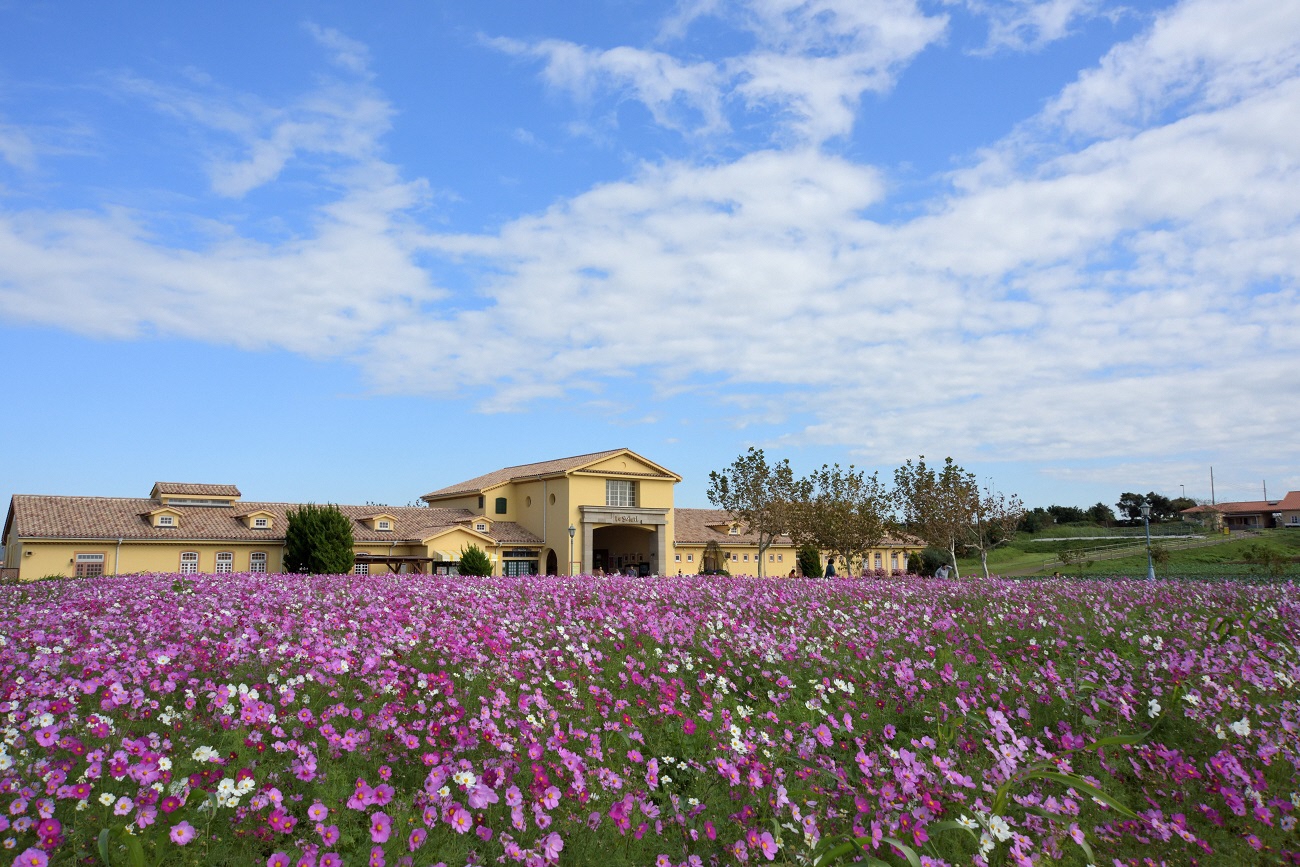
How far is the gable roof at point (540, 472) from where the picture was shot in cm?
4738

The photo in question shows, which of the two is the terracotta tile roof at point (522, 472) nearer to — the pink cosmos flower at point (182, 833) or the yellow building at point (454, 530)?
the yellow building at point (454, 530)

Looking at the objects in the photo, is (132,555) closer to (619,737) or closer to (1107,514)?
(619,737)

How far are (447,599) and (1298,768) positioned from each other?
825cm

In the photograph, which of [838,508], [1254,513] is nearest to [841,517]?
[838,508]

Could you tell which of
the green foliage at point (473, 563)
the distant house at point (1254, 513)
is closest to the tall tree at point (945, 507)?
the green foliage at point (473, 563)

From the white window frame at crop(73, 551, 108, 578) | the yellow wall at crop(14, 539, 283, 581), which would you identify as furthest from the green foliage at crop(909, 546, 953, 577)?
the white window frame at crop(73, 551, 108, 578)

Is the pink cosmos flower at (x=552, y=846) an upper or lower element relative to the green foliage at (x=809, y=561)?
upper

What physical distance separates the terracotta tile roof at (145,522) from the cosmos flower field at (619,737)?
32668 millimetres

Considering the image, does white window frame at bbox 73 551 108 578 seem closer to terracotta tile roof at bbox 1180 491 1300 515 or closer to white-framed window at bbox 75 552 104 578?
white-framed window at bbox 75 552 104 578

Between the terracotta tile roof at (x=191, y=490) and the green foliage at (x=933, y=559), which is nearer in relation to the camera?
the terracotta tile roof at (x=191, y=490)

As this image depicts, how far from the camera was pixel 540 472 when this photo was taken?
48781 mm

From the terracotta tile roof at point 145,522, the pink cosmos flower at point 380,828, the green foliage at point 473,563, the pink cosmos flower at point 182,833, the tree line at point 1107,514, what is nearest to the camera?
the pink cosmos flower at point 182,833

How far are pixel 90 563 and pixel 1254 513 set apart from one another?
370ft

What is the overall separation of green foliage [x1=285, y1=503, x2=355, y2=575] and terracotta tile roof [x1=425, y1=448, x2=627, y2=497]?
1296 centimetres
